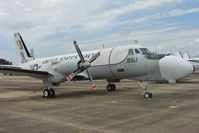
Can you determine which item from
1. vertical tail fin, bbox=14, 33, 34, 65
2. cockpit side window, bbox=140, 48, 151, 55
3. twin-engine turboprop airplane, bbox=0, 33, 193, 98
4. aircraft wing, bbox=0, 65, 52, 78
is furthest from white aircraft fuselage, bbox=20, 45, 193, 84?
vertical tail fin, bbox=14, 33, 34, 65

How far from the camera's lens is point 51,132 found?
5.98 m

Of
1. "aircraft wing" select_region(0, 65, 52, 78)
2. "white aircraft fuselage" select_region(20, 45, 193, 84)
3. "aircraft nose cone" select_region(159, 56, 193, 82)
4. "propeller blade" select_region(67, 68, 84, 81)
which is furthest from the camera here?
"propeller blade" select_region(67, 68, 84, 81)

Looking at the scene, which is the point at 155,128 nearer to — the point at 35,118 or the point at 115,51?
the point at 35,118

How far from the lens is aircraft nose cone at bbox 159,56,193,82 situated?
11398 millimetres

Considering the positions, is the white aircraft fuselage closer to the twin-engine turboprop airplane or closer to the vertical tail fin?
the twin-engine turboprop airplane

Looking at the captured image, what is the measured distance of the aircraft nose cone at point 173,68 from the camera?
11.4 metres

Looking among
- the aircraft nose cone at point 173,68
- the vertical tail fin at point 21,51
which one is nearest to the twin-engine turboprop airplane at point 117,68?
the aircraft nose cone at point 173,68

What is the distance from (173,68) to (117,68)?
150 inches

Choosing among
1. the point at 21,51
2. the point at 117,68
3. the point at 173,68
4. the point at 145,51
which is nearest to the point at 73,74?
the point at 117,68

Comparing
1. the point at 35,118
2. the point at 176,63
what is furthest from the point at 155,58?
the point at 35,118

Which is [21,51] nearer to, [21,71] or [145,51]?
[21,71]

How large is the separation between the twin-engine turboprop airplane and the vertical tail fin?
537 cm

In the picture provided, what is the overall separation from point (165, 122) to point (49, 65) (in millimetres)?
10892

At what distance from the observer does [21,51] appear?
844 inches
